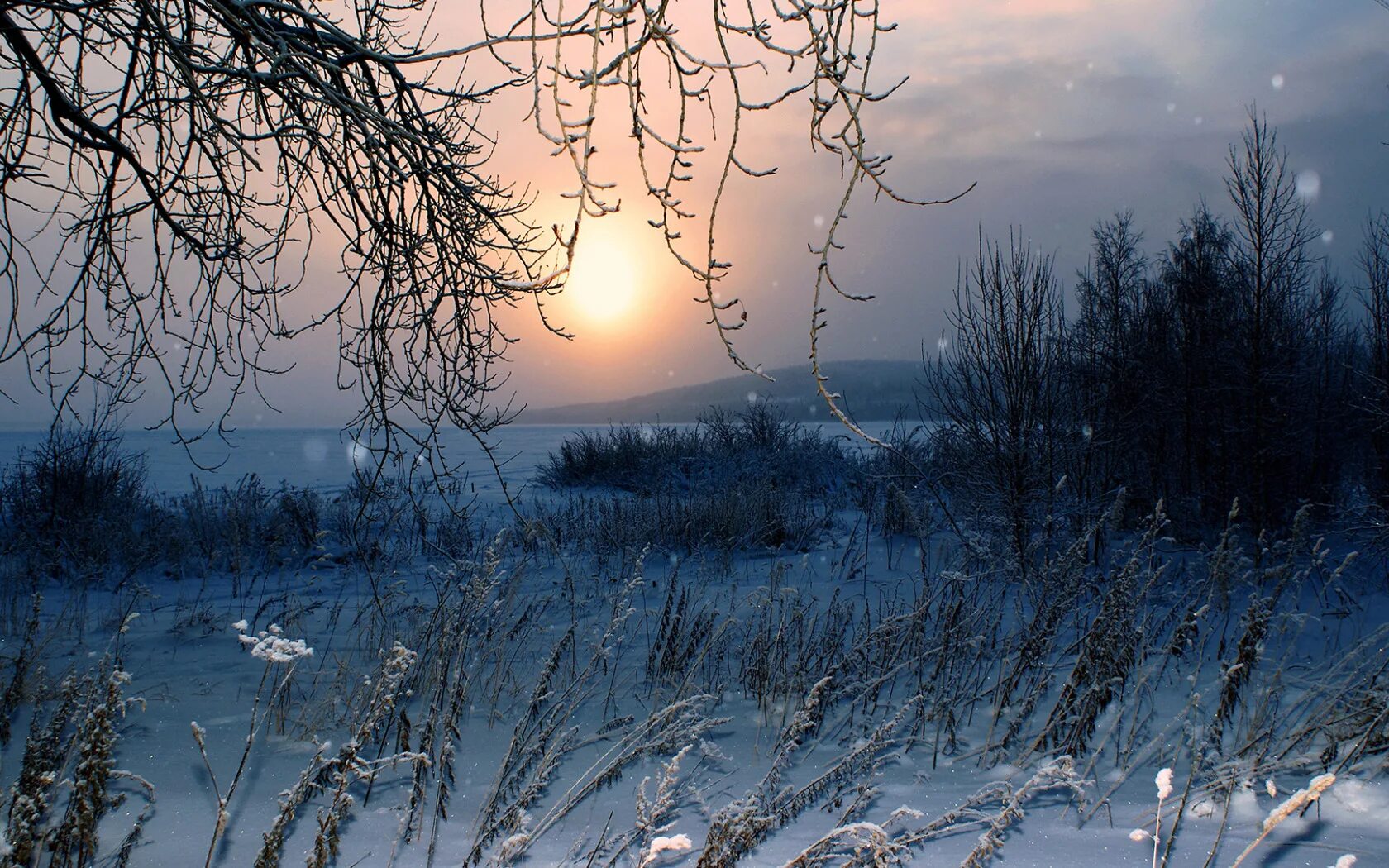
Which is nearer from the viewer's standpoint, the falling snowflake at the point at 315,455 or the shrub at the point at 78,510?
the shrub at the point at 78,510

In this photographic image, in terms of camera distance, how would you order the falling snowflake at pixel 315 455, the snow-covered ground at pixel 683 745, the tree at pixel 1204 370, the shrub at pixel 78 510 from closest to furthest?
the snow-covered ground at pixel 683 745 → the shrub at pixel 78 510 → the tree at pixel 1204 370 → the falling snowflake at pixel 315 455

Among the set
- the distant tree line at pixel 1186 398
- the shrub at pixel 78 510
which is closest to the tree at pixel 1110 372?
the distant tree line at pixel 1186 398

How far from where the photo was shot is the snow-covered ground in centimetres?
233

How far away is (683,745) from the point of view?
10.8 feet

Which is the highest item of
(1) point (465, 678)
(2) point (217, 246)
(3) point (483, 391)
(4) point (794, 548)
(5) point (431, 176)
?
(5) point (431, 176)

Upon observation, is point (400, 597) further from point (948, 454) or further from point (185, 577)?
point (948, 454)

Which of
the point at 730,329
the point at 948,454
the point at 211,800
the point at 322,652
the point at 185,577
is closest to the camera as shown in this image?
the point at 730,329

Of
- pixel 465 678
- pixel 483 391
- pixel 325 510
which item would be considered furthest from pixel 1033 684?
pixel 325 510

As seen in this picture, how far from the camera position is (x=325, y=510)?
10.7 metres

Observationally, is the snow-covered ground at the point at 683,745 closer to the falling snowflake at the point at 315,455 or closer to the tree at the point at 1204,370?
the tree at the point at 1204,370

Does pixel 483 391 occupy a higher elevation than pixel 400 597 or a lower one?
higher

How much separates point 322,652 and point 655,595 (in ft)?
9.05

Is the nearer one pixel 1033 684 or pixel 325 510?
pixel 1033 684

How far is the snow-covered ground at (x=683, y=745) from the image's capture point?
91.7 inches
